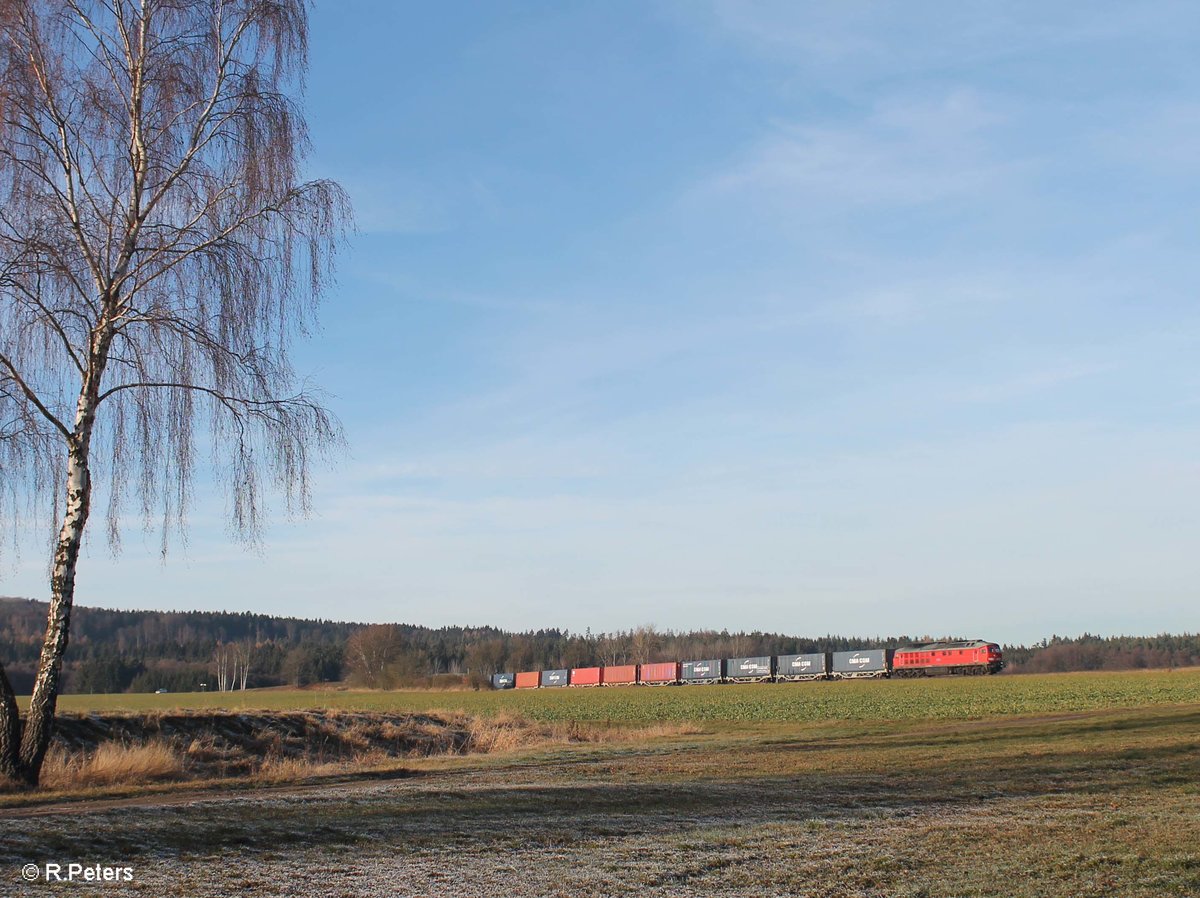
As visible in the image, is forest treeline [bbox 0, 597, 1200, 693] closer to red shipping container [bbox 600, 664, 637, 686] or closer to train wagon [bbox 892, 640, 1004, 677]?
red shipping container [bbox 600, 664, 637, 686]

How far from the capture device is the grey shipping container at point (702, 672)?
340ft

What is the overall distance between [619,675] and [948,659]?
129ft

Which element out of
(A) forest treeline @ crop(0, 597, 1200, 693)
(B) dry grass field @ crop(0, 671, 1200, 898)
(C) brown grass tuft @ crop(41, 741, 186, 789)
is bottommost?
(A) forest treeline @ crop(0, 597, 1200, 693)

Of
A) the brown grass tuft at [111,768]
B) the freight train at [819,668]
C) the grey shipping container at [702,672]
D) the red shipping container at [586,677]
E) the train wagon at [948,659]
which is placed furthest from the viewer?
the red shipping container at [586,677]

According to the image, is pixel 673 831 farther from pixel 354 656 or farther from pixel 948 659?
pixel 354 656

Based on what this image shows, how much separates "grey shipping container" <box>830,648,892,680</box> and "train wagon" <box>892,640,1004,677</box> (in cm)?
94

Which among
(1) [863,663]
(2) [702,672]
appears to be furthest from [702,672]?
(1) [863,663]

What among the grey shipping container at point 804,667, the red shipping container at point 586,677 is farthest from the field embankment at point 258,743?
the red shipping container at point 586,677

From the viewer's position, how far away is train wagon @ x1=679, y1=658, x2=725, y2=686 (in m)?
104

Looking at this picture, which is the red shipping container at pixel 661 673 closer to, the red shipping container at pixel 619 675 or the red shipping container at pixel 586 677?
the red shipping container at pixel 619 675

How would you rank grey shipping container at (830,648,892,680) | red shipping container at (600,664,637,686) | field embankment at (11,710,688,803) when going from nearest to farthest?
field embankment at (11,710,688,803), grey shipping container at (830,648,892,680), red shipping container at (600,664,637,686)

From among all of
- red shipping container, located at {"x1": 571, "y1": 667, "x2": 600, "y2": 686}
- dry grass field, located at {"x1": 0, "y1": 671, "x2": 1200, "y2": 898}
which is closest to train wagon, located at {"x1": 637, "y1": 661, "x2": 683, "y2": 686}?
red shipping container, located at {"x1": 571, "y1": 667, "x2": 600, "y2": 686}

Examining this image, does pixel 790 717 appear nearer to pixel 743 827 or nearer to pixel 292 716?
pixel 292 716

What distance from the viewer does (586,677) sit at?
11569 cm
